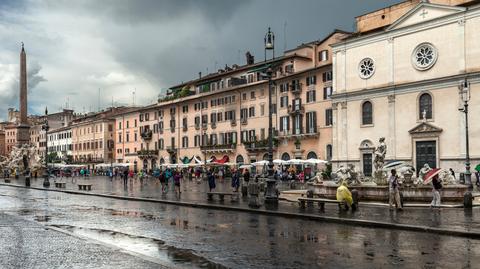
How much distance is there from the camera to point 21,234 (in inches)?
547

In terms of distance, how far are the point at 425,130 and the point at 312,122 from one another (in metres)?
14.6

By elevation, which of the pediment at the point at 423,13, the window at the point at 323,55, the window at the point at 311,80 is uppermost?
the pediment at the point at 423,13

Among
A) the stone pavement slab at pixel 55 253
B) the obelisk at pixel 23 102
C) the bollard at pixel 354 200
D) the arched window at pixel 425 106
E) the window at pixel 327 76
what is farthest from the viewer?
the obelisk at pixel 23 102

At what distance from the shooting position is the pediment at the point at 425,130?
44.5m

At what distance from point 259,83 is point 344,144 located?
15.8 meters

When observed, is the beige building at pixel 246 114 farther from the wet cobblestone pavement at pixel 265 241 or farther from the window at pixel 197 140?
the wet cobblestone pavement at pixel 265 241

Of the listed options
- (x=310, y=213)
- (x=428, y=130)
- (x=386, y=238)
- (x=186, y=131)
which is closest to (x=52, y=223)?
(x=310, y=213)

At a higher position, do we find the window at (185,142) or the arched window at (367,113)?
the arched window at (367,113)

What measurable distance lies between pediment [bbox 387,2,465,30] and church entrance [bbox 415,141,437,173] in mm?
10449

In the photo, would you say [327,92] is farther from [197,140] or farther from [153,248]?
[153,248]

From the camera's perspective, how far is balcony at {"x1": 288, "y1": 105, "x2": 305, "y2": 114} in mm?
58662

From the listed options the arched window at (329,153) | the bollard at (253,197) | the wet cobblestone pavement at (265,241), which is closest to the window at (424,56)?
the arched window at (329,153)

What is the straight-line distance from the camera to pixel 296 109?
59.3 metres

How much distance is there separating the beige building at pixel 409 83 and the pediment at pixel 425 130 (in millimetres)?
77
